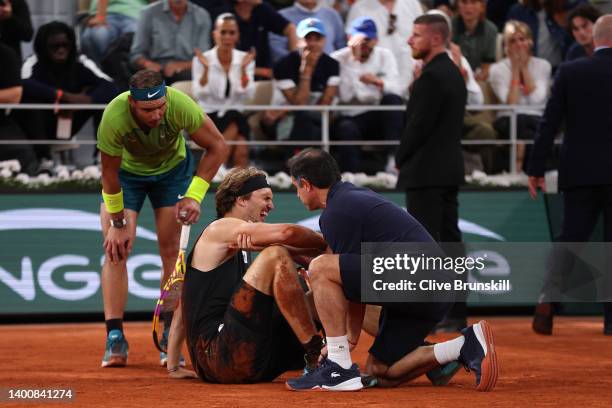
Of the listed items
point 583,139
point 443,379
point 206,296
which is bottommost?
point 443,379

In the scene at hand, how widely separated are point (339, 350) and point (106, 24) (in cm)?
809

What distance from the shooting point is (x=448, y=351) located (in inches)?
285

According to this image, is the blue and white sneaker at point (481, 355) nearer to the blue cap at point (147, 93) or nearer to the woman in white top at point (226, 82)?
the blue cap at point (147, 93)

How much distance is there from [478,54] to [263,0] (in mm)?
2781

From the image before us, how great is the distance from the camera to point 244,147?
13250mm

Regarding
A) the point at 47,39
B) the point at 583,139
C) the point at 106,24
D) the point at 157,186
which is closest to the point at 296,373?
the point at 157,186

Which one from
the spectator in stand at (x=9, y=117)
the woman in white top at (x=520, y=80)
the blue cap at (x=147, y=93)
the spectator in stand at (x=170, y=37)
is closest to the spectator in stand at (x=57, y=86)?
the spectator in stand at (x=9, y=117)

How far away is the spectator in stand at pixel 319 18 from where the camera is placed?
14.6 meters

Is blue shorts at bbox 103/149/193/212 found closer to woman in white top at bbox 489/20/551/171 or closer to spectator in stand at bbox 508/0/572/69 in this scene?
woman in white top at bbox 489/20/551/171

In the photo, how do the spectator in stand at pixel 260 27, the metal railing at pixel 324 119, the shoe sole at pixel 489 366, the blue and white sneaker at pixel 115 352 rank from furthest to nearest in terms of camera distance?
the spectator in stand at pixel 260 27
the metal railing at pixel 324 119
the blue and white sneaker at pixel 115 352
the shoe sole at pixel 489 366

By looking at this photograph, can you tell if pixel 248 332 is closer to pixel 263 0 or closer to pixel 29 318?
pixel 29 318

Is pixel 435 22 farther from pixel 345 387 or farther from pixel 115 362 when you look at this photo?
pixel 345 387

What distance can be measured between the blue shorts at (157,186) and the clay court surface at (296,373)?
127cm

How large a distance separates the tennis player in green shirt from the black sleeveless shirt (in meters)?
0.99
